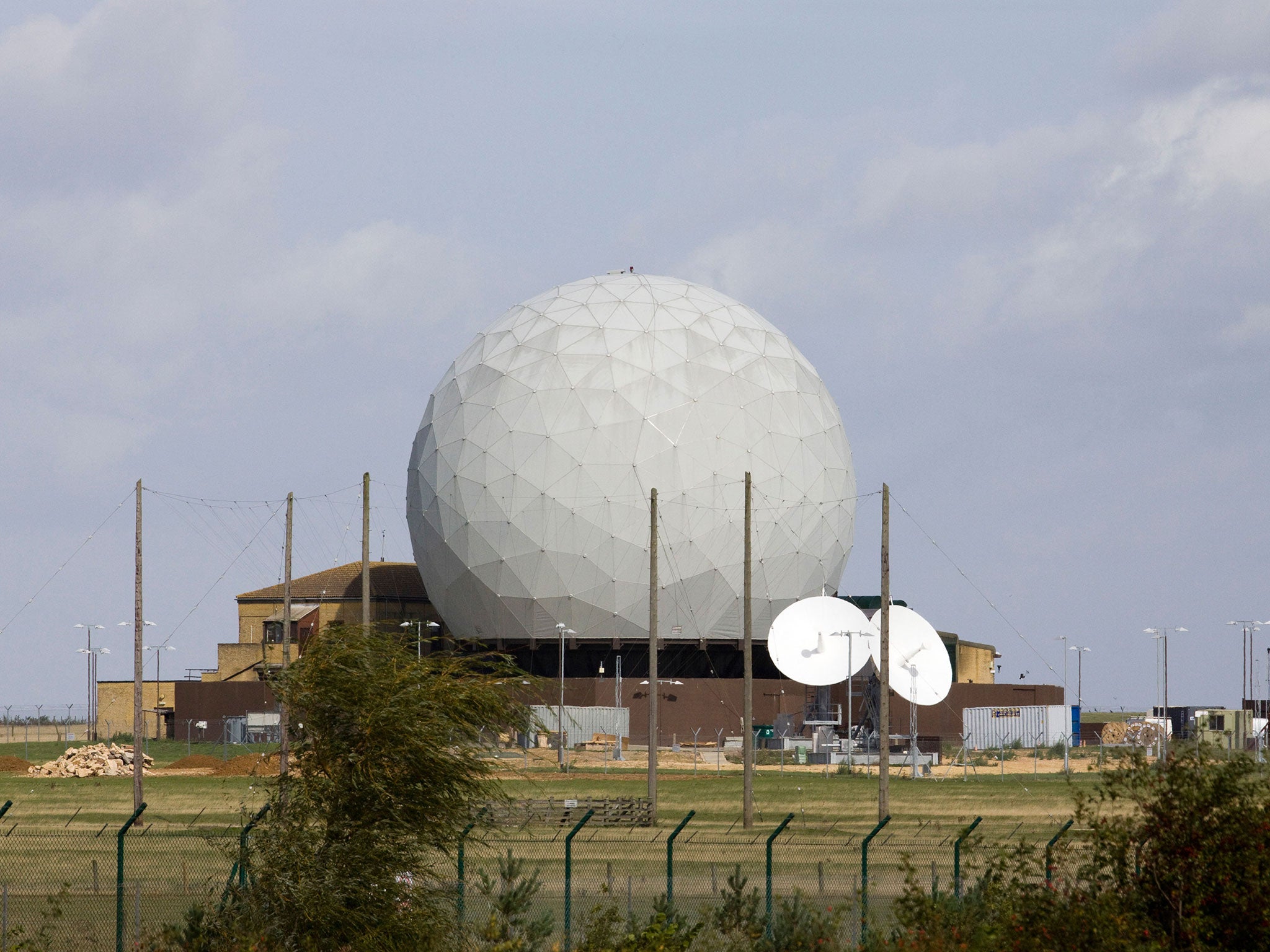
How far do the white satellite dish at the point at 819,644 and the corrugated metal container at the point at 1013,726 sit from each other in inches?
746

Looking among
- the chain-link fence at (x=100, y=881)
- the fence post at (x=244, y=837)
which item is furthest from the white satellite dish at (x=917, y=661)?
the fence post at (x=244, y=837)

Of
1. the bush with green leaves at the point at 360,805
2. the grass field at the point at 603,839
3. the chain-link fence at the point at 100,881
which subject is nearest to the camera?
the bush with green leaves at the point at 360,805

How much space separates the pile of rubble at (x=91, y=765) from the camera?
56.7 metres

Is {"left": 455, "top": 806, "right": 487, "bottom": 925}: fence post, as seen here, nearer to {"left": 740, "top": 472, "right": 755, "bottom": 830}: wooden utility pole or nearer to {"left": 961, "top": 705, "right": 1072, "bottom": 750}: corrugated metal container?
{"left": 740, "top": 472, "right": 755, "bottom": 830}: wooden utility pole

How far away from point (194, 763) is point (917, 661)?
2682 centimetres

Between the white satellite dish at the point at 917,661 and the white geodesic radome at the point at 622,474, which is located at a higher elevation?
the white geodesic radome at the point at 622,474

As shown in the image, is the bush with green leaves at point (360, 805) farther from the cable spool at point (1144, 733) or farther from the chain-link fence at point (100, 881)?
the cable spool at point (1144, 733)

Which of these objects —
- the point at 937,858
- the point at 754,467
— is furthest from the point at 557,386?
the point at 937,858

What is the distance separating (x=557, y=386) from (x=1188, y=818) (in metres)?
61.7

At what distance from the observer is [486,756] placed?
16.5 m

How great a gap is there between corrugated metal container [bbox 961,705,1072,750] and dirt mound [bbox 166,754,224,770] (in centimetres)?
3526

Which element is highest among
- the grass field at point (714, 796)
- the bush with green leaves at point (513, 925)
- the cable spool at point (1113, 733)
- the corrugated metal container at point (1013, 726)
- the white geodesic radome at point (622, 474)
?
the white geodesic radome at point (622, 474)

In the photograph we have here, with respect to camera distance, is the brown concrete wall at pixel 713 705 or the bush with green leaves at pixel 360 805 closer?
the bush with green leaves at pixel 360 805

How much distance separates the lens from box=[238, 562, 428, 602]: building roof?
297ft
